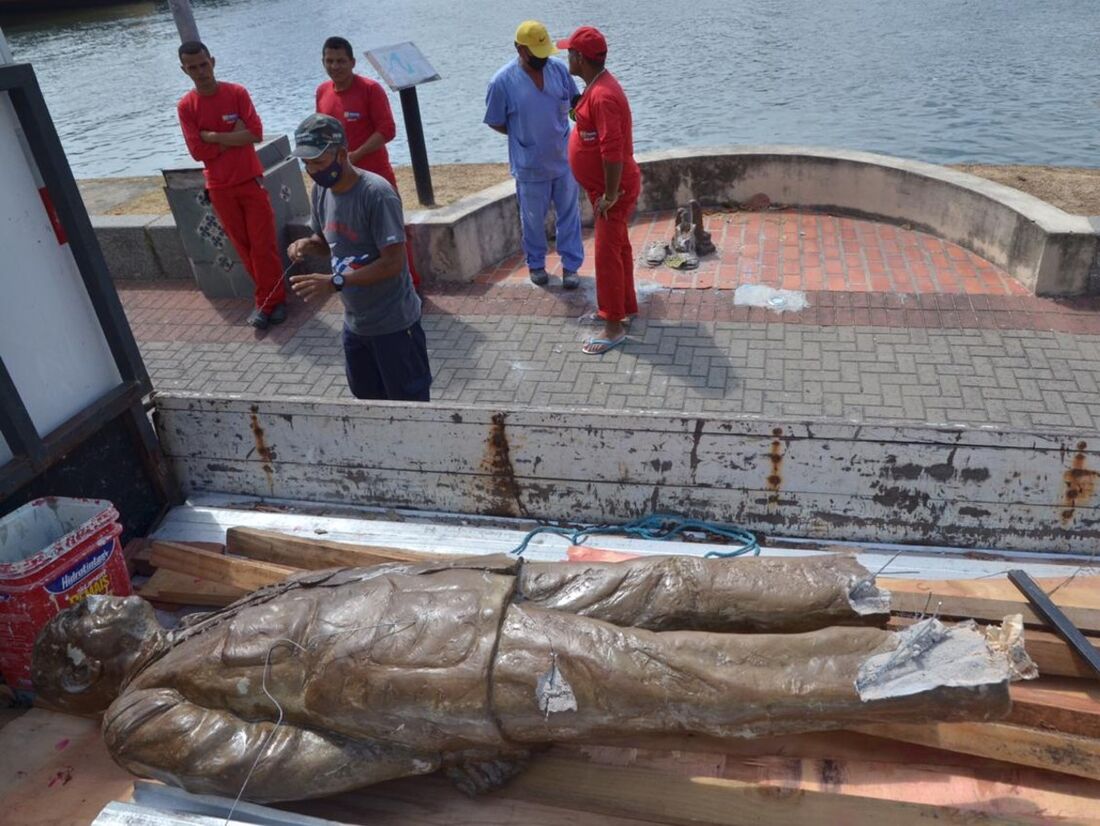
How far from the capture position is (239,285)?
25.8 feet

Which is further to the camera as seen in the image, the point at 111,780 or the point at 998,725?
the point at 111,780

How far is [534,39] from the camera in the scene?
6.20 meters

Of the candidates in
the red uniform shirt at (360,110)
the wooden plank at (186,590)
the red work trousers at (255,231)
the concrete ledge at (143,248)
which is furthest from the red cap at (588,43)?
the concrete ledge at (143,248)

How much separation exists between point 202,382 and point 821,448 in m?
4.92

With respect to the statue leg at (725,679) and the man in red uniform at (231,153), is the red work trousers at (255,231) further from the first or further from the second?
the statue leg at (725,679)

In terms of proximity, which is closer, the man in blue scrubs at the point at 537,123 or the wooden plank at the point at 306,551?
the wooden plank at the point at 306,551

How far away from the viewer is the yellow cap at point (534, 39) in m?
6.20

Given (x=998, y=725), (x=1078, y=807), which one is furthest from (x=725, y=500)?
(x=1078, y=807)

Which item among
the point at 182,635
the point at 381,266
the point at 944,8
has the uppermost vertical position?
the point at 381,266

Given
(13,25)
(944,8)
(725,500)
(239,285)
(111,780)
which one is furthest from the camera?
(13,25)

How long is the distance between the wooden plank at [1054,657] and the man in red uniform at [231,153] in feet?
18.8

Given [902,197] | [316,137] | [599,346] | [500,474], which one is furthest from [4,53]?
[902,197]

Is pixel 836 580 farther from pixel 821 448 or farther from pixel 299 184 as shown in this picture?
pixel 299 184

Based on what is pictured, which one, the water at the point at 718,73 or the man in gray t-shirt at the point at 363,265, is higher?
the man in gray t-shirt at the point at 363,265
